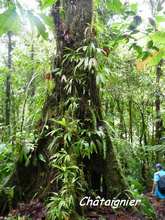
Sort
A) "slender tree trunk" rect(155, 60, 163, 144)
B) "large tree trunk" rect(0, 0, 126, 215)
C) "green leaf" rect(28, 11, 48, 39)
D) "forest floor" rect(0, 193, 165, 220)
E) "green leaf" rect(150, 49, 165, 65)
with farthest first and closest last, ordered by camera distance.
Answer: "slender tree trunk" rect(155, 60, 163, 144), "large tree trunk" rect(0, 0, 126, 215), "forest floor" rect(0, 193, 165, 220), "green leaf" rect(150, 49, 165, 65), "green leaf" rect(28, 11, 48, 39)

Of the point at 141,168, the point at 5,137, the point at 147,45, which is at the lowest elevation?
the point at 141,168

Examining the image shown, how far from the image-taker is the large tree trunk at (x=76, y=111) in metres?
3.95

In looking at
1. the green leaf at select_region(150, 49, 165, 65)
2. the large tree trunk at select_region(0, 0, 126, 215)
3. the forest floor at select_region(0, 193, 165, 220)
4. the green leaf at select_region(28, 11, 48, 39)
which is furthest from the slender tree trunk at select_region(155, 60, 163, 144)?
the green leaf at select_region(28, 11, 48, 39)

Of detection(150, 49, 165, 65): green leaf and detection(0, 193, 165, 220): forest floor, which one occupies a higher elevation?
detection(150, 49, 165, 65): green leaf

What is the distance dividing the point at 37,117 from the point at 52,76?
22.8 inches

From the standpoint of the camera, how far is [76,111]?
13.2 feet

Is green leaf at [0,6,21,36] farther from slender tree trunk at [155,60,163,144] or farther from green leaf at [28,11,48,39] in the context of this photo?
slender tree trunk at [155,60,163,144]

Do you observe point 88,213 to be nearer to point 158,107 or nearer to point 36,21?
point 36,21

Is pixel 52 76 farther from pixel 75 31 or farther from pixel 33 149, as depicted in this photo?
pixel 33 149

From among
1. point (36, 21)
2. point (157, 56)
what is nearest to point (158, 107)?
point (157, 56)

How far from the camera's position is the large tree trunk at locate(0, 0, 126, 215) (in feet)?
13.0

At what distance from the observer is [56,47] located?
14.3 feet

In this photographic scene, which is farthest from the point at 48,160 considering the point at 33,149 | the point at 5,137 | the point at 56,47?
the point at 5,137

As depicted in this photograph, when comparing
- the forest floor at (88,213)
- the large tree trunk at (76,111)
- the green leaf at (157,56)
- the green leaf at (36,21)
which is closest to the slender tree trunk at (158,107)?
the large tree trunk at (76,111)
